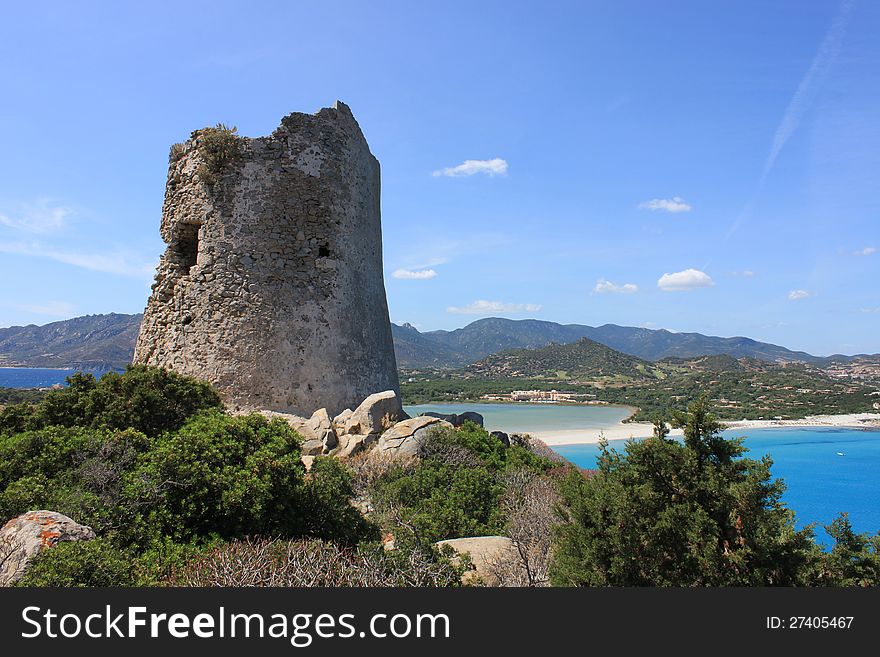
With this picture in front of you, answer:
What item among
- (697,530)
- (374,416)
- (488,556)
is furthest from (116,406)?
(697,530)

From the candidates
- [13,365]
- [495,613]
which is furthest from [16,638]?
[13,365]

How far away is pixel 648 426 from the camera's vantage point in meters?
45.0

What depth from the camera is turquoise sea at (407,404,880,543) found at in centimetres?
2317

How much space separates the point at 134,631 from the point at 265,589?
0.65m

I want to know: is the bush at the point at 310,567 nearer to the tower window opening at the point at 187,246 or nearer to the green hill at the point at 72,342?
the tower window opening at the point at 187,246

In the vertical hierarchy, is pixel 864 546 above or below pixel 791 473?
above

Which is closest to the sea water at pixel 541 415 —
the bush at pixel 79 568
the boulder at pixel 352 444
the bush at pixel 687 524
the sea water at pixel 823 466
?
the sea water at pixel 823 466

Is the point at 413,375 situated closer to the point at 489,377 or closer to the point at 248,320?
the point at 489,377

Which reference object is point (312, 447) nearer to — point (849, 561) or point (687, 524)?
point (687, 524)

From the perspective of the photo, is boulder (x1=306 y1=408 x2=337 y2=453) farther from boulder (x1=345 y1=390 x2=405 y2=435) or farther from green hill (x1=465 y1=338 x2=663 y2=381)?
green hill (x1=465 y1=338 x2=663 y2=381)

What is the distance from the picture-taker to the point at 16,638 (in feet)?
8.97

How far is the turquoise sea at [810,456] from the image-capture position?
23.2 metres

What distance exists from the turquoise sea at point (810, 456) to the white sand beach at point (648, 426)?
1.22 meters

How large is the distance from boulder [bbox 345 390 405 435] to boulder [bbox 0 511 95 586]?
473 cm
